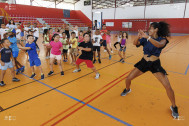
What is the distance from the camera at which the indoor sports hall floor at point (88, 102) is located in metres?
2.55

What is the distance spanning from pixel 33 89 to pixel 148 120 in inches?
119

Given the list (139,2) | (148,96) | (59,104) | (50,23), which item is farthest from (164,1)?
(59,104)

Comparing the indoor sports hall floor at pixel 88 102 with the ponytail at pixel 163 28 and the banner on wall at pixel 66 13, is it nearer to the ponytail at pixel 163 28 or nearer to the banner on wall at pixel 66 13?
the ponytail at pixel 163 28

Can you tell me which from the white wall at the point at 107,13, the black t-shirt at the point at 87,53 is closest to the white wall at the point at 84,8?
the white wall at the point at 107,13

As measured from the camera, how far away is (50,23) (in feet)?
79.8

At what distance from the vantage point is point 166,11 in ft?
67.9

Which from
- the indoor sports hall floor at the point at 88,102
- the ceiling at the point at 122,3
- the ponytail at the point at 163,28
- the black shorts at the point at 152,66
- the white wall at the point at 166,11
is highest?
the ceiling at the point at 122,3

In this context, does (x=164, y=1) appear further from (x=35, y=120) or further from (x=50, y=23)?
(x=35, y=120)

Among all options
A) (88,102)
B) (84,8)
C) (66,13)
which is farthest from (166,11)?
(88,102)

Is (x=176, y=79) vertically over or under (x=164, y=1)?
under

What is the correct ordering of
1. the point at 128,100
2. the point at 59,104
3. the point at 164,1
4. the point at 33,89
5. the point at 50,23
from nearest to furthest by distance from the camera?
1. the point at 59,104
2. the point at 128,100
3. the point at 33,89
4. the point at 164,1
5. the point at 50,23

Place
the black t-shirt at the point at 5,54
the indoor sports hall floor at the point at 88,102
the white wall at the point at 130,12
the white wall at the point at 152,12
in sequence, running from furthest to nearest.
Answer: the white wall at the point at 130,12 < the white wall at the point at 152,12 < the black t-shirt at the point at 5,54 < the indoor sports hall floor at the point at 88,102

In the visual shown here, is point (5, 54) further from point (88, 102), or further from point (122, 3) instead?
point (122, 3)

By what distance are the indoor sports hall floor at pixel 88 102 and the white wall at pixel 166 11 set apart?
19442mm
